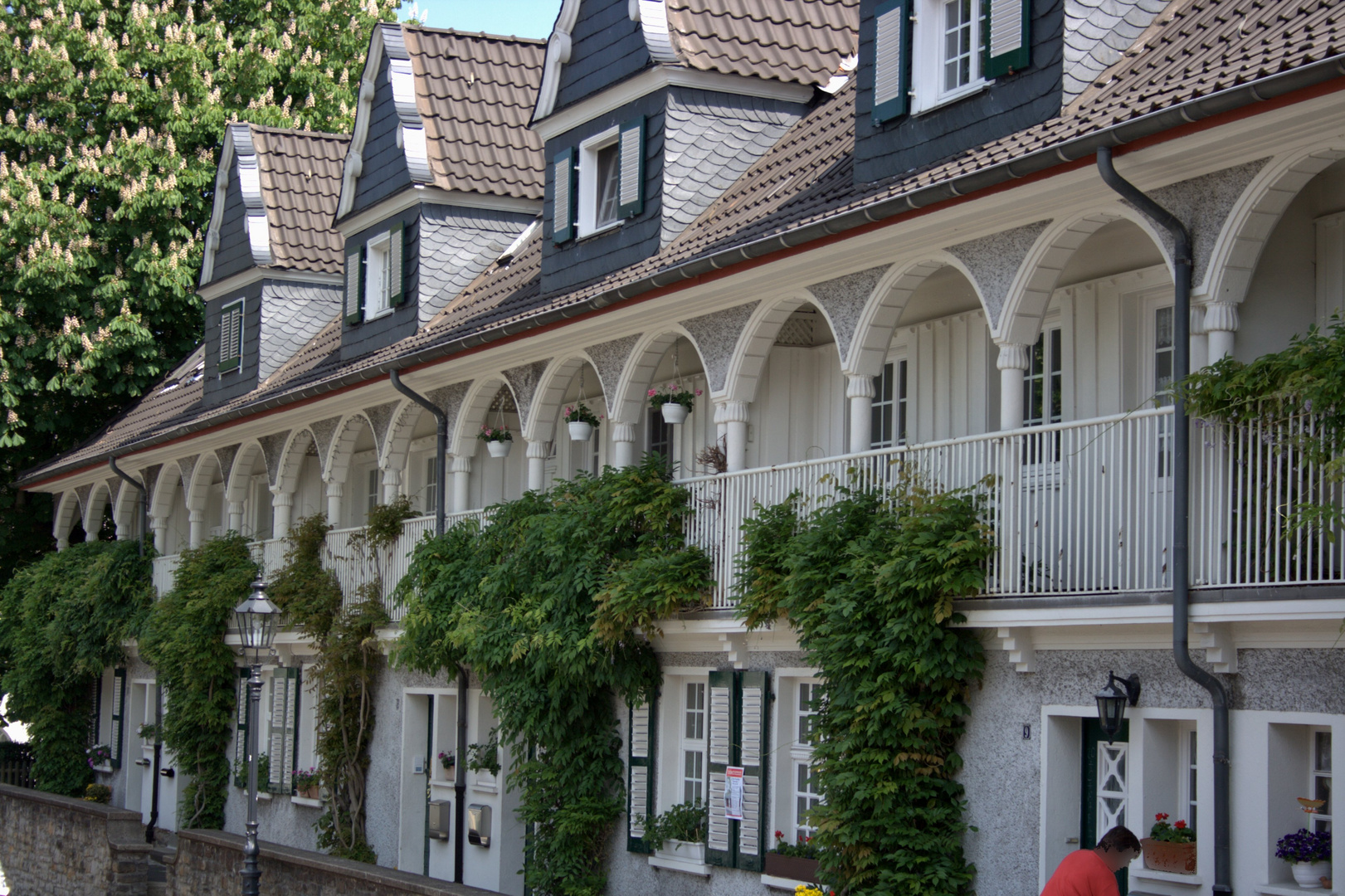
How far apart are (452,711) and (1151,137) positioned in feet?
39.1

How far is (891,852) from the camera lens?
1175 cm

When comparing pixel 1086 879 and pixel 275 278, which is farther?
pixel 275 278

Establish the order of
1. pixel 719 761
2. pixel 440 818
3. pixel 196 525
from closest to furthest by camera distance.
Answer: pixel 719 761 < pixel 440 818 < pixel 196 525

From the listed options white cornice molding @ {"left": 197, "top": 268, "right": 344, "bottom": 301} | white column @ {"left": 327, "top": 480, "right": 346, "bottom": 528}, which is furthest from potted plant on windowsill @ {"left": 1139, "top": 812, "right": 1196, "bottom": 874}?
white cornice molding @ {"left": 197, "top": 268, "right": 344, "bottom": 301}

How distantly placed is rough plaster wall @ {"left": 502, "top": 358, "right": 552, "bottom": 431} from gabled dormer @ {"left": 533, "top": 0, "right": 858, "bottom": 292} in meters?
0.93

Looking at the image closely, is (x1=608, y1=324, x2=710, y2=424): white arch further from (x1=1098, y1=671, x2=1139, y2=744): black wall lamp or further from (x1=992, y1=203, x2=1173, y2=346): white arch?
(x1=1098, y1=671, x2=1139, y2=744): black wall lamp

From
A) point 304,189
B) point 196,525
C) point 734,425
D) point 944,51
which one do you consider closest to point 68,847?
point 196,525

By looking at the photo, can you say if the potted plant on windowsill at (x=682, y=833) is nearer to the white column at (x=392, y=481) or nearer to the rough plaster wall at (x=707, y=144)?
the rough plaster wall at (x=707, y=144)

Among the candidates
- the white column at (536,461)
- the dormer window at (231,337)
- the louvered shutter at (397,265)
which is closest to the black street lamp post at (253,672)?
the white column at (536,461)

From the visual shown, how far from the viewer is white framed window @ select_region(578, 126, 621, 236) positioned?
18.3 meters

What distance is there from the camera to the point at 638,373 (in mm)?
16438

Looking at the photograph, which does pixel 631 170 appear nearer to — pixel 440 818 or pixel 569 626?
pixel 569 626

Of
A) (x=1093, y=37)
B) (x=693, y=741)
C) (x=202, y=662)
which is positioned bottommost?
(x=693, y=741)

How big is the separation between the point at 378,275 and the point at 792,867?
12.1 metres
